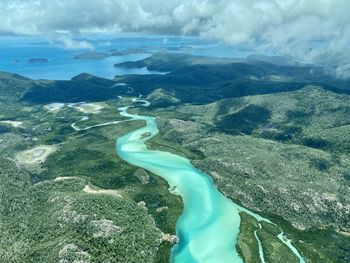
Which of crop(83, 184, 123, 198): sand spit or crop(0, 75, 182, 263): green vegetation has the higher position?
crop(0, 75, 182, 263): green vegetation

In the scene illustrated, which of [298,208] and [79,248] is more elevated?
[79,248]

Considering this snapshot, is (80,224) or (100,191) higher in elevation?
(80,224)

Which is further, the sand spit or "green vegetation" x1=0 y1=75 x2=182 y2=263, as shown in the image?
the sand spit

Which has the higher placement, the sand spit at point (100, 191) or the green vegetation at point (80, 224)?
the green vegetation at point (80, 224)

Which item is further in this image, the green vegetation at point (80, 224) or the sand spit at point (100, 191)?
the sand spit at point (100, 191)

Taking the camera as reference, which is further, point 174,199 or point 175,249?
point 174,199

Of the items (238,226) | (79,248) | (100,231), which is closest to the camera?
(79,248)

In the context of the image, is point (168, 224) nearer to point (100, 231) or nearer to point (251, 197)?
point (100, 231)

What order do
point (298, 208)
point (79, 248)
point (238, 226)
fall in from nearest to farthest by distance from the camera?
1. point (79, 248)
2. point (238, 226)
3. point (298, 208)

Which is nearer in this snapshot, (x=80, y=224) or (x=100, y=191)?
(x=80, y=224)

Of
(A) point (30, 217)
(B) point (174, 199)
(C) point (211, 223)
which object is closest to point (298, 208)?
(C) point (211, 223)
